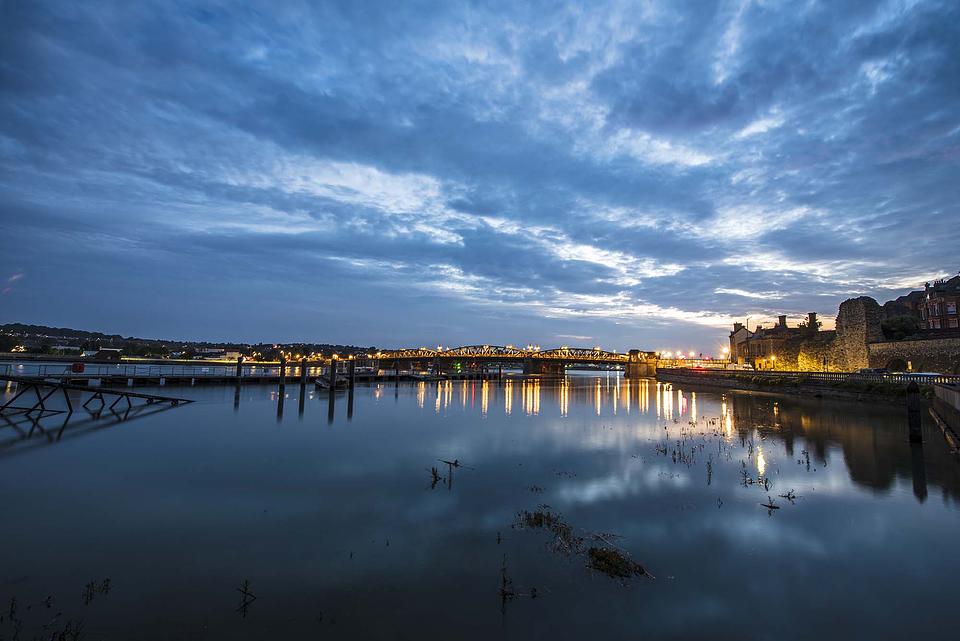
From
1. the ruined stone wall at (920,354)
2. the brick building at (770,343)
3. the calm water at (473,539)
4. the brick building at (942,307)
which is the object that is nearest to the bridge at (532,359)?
the brick building at (770,343)

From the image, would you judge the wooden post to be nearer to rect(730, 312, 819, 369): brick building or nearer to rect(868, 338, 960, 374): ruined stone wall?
rect(868, 338, 960, 374): ruined stone wall

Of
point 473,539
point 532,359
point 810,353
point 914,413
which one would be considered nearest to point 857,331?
point 810,353

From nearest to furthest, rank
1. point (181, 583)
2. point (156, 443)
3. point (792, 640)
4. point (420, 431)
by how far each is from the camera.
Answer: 1. point (792, 640)
2. point (181, 583)
3. point (156, 443)
4. point (420, 431)

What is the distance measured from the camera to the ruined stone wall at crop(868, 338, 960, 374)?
3759 centimetres

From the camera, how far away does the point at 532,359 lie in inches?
5295

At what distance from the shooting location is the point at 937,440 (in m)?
18.4

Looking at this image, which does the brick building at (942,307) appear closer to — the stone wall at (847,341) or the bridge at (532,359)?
the stone wall at (847,341)

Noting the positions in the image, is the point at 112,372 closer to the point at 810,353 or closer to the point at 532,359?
the point at 532,359

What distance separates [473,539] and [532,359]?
126m

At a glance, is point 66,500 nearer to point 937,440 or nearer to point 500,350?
point 937,440

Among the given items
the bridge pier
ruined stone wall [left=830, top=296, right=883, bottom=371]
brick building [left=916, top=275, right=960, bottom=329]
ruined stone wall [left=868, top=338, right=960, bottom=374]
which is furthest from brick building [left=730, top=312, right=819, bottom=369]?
the bridge pier

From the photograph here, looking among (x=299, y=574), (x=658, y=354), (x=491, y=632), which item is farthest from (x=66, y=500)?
(x=658, y=354)

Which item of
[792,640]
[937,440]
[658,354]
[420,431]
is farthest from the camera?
[658,354]

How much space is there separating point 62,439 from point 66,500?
1058 cm
